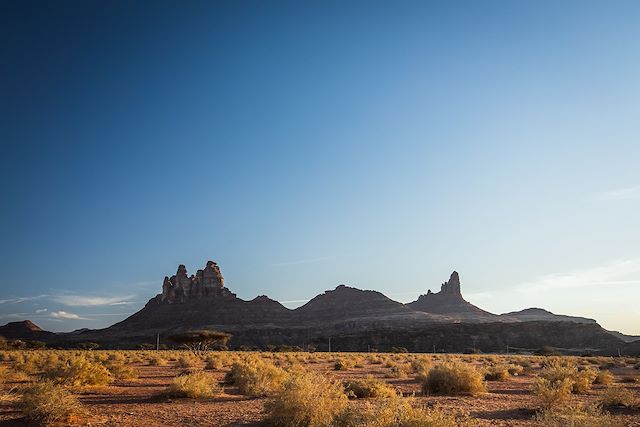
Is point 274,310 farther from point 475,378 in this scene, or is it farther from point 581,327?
point 475,378

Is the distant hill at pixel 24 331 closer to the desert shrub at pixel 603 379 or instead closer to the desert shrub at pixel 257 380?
the desert shrub at pixel 257 380

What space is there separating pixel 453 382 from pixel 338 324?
9059 centimetres

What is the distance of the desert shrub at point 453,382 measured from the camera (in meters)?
14.6

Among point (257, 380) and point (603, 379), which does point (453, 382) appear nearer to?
point (257, 380)

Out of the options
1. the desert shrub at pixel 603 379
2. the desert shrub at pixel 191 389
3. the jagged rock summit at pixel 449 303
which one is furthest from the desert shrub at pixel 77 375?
the jagged rock summit at pixel 449 303

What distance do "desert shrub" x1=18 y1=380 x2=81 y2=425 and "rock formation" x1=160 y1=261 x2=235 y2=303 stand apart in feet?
404

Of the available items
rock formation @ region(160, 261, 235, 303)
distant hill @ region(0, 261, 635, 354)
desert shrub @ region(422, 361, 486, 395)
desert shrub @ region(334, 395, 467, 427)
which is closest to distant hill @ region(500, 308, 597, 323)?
distant hill @ region(0, 261, 635, 354)

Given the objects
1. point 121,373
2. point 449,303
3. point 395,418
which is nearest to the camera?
point 395,418

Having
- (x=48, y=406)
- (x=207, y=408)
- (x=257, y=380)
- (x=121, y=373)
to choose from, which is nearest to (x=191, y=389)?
(x=207, y=408)

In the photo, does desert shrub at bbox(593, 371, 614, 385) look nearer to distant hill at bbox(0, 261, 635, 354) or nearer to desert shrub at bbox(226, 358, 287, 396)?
desert shrub at bbox(226, 358, 287, 396)

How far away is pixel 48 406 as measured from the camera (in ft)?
30.3

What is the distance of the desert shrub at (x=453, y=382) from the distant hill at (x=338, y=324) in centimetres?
6477

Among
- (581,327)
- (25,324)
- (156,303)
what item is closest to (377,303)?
(581,327)

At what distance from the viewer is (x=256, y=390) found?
1417cm
